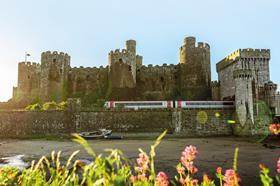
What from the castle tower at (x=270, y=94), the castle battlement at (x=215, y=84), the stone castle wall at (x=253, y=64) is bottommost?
the castle tower at (x=270, y=94)

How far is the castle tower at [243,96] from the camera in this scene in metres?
35.0

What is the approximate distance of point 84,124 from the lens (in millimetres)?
34906

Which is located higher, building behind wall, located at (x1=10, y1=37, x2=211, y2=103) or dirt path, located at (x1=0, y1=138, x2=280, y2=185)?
building behind wall, located at (x1=10, y1=37, x2=211, y2=103)

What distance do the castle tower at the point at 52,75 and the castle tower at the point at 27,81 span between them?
13.3ft

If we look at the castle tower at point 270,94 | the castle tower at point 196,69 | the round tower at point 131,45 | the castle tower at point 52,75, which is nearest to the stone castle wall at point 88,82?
the castle tower at point 52,75

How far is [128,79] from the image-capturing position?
4659 cm

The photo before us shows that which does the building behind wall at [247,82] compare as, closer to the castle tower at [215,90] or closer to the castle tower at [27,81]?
the castle tower at [215,90]

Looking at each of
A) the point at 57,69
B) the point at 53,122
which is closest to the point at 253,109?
the point at 53,122

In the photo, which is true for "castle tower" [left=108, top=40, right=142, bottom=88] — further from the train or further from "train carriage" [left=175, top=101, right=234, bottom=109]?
"train carriage" [left=175, top=101, right=234, bottom=109]

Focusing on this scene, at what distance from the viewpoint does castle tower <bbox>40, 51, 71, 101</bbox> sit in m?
46.4

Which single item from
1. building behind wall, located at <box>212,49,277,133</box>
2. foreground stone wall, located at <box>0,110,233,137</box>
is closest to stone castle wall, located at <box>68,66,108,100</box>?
foreground stone wall, located at <box>0,110,233,137</box>

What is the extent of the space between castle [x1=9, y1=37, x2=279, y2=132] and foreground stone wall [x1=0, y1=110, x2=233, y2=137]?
7.91 m

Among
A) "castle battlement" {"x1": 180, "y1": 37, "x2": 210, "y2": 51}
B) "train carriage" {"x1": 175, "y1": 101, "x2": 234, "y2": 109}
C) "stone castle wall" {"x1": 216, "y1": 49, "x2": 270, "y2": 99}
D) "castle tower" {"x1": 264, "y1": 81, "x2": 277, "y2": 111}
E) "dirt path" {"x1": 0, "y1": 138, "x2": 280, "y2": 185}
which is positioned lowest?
"dirt path" {"x1": 0, "y1": 138, "x2": 280, "y2": 185}

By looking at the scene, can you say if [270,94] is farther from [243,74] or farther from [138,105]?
[138,105]
